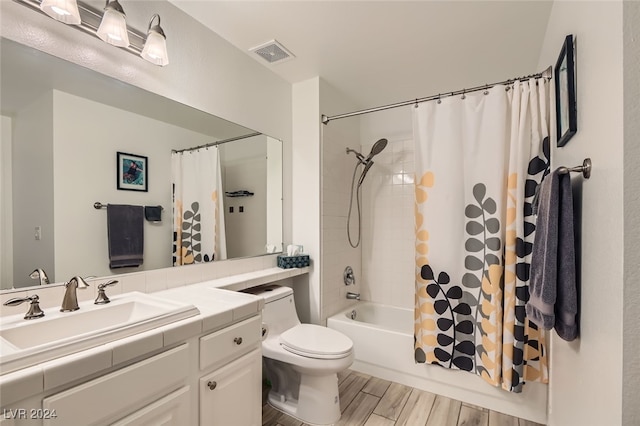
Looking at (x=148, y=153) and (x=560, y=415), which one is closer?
(x=560, y=415)

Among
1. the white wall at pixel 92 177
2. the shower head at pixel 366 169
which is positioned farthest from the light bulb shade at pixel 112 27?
the shower head at pixel 366 169

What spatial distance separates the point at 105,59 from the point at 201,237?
102 cm

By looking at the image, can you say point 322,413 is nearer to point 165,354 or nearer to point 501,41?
point 165,354

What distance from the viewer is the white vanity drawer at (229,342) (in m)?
1.11

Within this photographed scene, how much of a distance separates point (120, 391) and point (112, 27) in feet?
4.56

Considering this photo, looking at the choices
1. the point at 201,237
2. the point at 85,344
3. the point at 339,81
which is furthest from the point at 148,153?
the point at 339,81

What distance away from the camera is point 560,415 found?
1309 millimetres

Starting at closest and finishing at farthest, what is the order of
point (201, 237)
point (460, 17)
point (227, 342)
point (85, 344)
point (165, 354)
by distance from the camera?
1. point (85, 344)
2. point (165, 354)
3. point (227, 342)
4. point (460, 17)
5. point (201, 237)

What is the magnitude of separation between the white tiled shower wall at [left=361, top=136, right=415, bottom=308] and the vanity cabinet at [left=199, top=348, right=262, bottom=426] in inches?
71.5

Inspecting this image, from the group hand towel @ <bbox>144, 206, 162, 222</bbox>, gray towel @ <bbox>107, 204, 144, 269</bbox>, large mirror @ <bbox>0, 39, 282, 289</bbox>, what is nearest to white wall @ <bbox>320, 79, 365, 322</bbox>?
large mirror @ <bbox>0, 39, 282, 289</bbox>

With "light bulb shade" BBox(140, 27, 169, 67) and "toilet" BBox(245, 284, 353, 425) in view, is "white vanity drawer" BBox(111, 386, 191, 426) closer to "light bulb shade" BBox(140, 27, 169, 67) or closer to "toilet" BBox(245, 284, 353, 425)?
"toilet" BBox(245, 284, 353, 425)

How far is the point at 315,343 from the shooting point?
1.72 m

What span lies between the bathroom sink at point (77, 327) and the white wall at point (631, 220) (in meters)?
1.25

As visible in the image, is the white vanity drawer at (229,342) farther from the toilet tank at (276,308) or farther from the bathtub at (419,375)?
the bathtub at (419,375)
